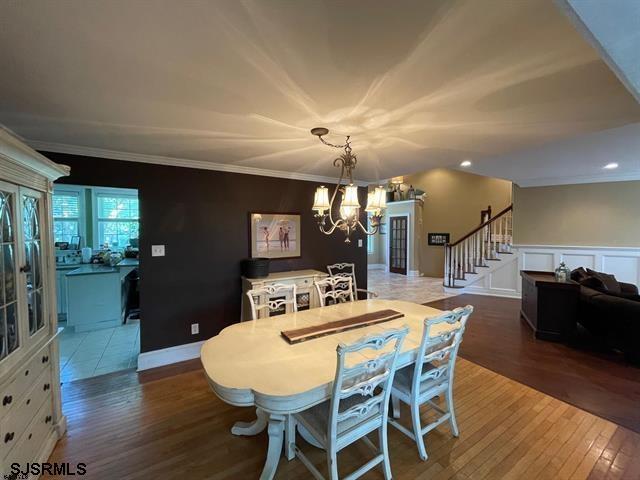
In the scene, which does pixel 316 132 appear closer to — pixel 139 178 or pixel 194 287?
pixel 139 178

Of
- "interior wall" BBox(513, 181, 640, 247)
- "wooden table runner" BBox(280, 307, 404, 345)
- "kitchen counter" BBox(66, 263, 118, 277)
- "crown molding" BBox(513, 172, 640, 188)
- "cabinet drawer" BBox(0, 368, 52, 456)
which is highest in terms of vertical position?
"crown molding" BBox(513, 172, 640, 188)

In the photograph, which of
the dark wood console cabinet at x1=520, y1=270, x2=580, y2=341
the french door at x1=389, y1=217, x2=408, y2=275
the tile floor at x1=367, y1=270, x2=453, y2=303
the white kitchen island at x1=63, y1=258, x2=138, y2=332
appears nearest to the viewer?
the dark wood console cabinet at x1=520, y1=270, x2=580, y2=341

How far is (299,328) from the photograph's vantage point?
7.07 ft

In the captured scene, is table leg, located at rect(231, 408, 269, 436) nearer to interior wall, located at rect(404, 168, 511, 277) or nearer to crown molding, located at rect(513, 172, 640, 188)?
crown molding, located at rect(513, 172, 640, 188)

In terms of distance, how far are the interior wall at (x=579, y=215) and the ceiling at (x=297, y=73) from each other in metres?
3.92

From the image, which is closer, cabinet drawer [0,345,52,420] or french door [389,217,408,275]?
cabinet drawer [0,345,52,420]

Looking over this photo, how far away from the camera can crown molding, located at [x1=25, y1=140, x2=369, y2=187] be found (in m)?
2.67

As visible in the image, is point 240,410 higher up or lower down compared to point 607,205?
lower down

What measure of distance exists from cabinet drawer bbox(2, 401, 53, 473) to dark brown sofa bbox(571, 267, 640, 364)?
5.09 metres

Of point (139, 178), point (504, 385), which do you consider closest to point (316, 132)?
point (139, 178)

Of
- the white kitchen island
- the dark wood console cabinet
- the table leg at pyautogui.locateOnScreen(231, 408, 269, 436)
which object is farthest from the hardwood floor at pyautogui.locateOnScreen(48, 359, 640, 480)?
the white kitchen island

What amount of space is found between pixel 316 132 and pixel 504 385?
294 centimetres

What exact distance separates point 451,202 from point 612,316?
566cm

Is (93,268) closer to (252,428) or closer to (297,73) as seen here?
(252,428)
